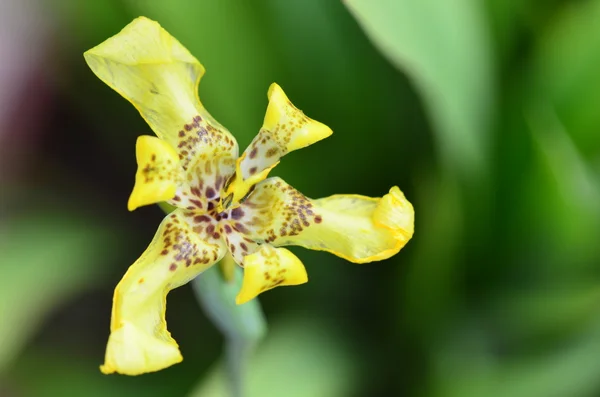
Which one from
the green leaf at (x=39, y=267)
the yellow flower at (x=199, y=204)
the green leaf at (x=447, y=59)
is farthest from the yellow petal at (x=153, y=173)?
the green leaf at (x=39, y=267)

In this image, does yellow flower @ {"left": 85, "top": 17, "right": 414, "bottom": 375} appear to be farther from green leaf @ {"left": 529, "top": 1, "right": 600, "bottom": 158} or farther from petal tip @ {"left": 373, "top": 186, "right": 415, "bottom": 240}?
green leaf @ {"left": 529, "top": 1, "right": 600, "bottom": 158}

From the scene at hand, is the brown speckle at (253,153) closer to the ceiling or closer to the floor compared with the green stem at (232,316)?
closer to the ceiling

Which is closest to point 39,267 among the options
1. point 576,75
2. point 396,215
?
point 396,215

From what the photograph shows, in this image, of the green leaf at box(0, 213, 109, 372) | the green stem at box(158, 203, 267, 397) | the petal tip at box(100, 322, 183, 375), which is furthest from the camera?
the green leaf at box(0, 213, 109, 372)

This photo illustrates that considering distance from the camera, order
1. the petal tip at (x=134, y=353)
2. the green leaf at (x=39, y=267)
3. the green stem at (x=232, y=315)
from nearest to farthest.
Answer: the petal tip at (x=134, y=353) < the green stem at (x=232, y=315) < the green leaf at (x=39, y=267)

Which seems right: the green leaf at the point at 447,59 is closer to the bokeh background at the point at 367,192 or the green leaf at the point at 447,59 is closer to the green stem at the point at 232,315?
the bokeh background at the point at 367,192

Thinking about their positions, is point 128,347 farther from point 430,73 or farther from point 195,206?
point 430,73

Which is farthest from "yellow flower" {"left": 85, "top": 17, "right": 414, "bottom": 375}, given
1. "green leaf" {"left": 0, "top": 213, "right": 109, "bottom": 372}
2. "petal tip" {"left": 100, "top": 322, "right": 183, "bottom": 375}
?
"green leaf" {"left": 0, "top": 213, "right": 109, "bottom": 372}
